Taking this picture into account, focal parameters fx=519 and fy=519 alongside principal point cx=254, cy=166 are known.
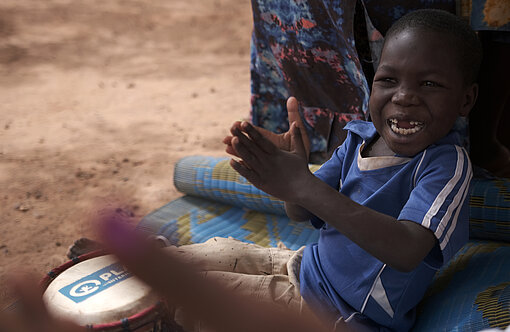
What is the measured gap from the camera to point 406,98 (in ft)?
4.86

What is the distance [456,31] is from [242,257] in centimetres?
107

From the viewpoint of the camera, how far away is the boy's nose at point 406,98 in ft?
4.86

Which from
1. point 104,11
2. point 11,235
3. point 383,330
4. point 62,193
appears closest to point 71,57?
point 104,11

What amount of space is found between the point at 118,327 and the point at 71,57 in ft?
20.9

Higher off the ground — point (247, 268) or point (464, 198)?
point (464, 198)

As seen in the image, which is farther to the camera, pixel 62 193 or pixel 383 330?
pixel 62 193

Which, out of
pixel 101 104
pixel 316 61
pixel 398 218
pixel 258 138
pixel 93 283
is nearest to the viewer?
pixel 258 138

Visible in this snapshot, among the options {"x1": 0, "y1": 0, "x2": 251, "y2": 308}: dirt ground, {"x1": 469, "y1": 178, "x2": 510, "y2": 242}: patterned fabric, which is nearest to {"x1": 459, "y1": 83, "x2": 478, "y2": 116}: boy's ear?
{"x1": 469, "y1": 178, "x2": 510, "y2": 242}: patterned fabric

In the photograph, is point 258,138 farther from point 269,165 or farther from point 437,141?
point 437,141

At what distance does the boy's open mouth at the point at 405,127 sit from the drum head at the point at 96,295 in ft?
2.83

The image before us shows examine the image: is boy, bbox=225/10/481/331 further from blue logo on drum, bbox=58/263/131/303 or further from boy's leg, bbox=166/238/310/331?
blue logo on drum, bbox=58/263/131/303

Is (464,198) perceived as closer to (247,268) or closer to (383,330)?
(383,330)

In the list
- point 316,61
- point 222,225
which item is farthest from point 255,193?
point 316,61

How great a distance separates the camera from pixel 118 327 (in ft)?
5.02
